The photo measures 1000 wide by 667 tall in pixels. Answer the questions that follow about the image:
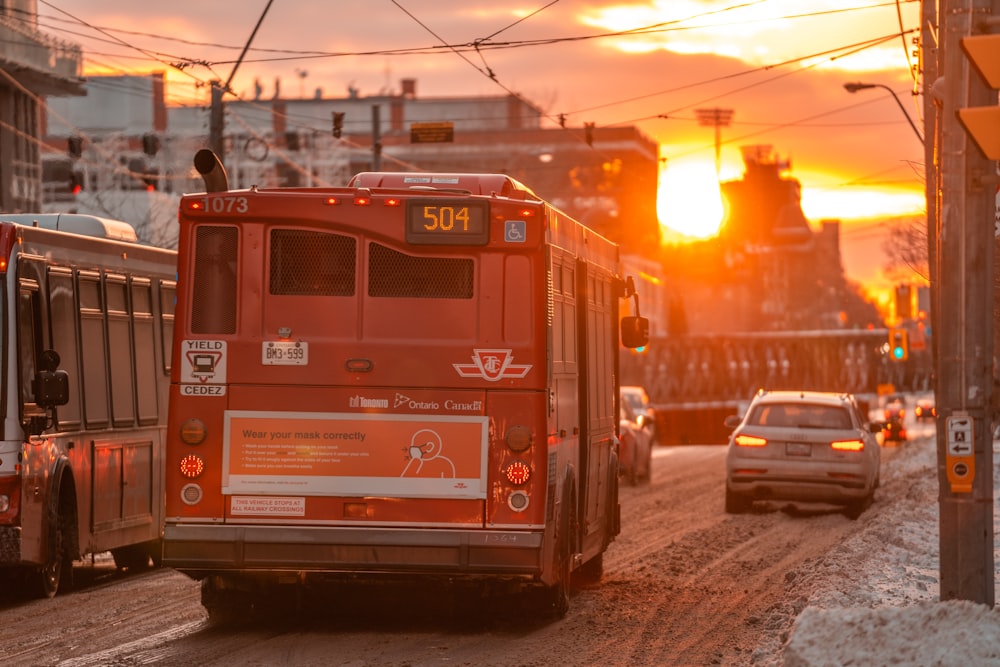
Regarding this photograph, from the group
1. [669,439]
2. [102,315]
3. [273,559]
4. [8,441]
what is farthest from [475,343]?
[669,439]

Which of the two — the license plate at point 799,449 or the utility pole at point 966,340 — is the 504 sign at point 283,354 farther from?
the license plate at point 799,449

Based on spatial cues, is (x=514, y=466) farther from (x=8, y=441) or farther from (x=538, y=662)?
(x=8, y=441)

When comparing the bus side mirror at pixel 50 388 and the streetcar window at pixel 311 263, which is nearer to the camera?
the streetcar window at pixel 311 263

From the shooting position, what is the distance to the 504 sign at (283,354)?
39.2 ft

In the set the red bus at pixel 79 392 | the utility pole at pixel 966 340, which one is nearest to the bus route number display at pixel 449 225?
the utility pole at pixel 966 340

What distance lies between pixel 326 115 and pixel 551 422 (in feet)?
379

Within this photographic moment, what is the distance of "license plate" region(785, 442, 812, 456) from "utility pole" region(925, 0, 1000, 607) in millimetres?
13688

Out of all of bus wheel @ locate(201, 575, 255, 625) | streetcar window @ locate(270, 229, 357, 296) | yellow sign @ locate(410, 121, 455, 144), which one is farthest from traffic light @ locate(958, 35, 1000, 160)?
yellow sign @ locate(410, 121, 455, 144)

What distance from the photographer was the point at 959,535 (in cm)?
1109

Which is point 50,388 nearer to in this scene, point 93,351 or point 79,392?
point 79,392

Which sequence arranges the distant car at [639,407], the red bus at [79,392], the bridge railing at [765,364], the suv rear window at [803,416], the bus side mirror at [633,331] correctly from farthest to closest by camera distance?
the bridge railing at [765,364] < the distant car at [639,407] < the suv rear window at [803,416] < the bus side mirror at [633,331] < the red bus at [79,392]

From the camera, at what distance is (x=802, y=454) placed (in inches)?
980

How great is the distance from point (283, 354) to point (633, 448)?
71.6 ft

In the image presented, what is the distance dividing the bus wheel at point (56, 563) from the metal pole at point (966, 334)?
7.50 m
